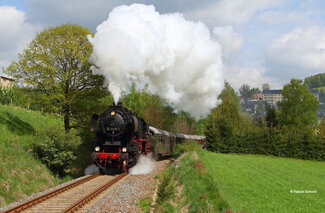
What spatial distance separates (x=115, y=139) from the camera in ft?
53.3

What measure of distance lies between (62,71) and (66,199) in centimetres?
1213

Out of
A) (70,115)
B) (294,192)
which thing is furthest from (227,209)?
(70,115)

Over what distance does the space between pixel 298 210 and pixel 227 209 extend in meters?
2.87

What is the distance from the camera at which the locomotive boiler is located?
1588 centimetres

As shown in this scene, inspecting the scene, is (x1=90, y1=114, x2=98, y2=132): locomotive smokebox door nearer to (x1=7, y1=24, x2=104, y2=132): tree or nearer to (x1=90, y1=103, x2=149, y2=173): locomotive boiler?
(x1=90, y1=103, x2=149, y2=173): locomotive boiler

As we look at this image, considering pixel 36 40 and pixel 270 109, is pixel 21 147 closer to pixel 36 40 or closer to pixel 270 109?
pixel 36 40

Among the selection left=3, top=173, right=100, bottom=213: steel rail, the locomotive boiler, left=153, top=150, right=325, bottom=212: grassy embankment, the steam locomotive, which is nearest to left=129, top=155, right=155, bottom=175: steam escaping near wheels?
the steam locomotive

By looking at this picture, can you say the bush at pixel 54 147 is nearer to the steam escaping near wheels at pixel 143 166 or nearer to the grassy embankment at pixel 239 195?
the steam escaping near wheels at pixel 143 166

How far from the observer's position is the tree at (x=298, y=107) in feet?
146

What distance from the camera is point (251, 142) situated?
36.5 metres

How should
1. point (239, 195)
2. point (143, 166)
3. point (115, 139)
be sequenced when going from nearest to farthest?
point (239, 195) → point (115, 139) → point (143, 166)

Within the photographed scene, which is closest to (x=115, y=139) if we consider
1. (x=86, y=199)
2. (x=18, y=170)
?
(x=18, y=170)

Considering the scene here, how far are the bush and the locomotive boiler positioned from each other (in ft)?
5.80

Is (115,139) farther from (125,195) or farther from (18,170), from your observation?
(125,195)
